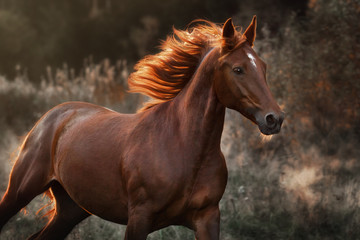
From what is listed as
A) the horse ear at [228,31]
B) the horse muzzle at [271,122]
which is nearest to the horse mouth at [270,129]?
the horse muzzle at [271,122]

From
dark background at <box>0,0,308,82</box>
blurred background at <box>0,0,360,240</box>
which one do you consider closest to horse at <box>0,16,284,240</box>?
blurred background at <box>0,0,360,240</box>

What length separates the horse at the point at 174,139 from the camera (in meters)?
3.84

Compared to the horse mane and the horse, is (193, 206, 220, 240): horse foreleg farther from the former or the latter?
the horse mane

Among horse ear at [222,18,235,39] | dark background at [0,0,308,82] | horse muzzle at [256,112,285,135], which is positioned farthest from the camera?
dark background at [0,0,308,82]

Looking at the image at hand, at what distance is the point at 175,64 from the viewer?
4.32 m

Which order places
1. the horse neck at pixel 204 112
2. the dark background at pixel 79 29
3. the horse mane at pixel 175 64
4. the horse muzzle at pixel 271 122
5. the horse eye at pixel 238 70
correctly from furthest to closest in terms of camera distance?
the dark background at pixel 79 29
the horse mane at pixel 175 64
the horse neck at pixel 204 112
the horse eye at pixel 238 70
the horse muzzle at pixel 271 122

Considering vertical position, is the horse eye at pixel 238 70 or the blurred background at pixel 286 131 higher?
the horse eye at pixel 238 70

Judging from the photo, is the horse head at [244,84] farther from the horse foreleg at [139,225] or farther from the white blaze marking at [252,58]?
the horse foreleg at [139,225]

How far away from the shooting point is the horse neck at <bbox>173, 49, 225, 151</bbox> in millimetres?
4004

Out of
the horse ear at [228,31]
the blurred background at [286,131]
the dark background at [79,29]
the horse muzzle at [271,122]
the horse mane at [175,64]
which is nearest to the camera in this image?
the horse muzzle at [271,122]

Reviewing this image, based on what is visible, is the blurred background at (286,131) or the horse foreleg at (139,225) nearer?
the horse foreleg at (139,225)

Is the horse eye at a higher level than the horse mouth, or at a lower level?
higher

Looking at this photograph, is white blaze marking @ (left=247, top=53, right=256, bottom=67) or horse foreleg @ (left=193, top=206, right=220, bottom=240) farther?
horse foreleg @ (left=193, top=206, right=220, bottom=240)

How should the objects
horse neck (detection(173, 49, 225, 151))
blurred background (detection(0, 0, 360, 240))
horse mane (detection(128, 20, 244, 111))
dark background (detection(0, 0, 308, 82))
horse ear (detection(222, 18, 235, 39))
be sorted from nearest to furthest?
horse ear (detection(222, 18, 235, 39)), horse neck (detection(173, 49, 225, 151)), horse mane (detection(128, 20, 244, 111)), blurred background (detection(0, 0, 360, 240)), dark background (detection(0, 0, 308, 82))
